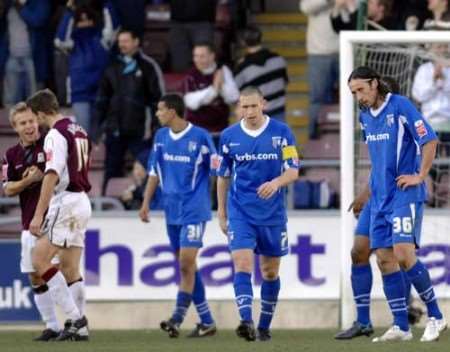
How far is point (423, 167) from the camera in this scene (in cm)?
1303

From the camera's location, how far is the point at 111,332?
16594mm

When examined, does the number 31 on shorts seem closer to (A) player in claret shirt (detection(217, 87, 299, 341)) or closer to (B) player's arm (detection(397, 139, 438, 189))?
(B) player's arm (detection(397, 139, 438, 189))

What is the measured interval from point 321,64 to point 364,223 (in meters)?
6.58

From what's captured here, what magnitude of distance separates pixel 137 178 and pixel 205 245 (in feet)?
4.05

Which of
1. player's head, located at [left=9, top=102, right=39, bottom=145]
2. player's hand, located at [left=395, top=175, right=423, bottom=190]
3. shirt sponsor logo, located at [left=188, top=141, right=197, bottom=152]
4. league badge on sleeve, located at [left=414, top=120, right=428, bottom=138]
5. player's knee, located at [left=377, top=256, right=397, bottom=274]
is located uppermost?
league badge on sleeve, located at [left=414, top=120, right=428, bottom=138]

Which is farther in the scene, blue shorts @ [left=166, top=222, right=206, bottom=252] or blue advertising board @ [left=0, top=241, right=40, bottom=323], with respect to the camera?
blue advertising board @ [left=0, top=241, right=40, bottom=323]

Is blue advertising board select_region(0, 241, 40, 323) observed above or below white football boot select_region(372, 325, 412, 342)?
below

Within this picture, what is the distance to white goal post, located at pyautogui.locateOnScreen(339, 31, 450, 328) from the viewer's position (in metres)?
15.6

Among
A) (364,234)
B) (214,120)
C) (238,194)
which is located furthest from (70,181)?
(214,120)

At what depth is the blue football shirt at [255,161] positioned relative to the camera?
14062mm

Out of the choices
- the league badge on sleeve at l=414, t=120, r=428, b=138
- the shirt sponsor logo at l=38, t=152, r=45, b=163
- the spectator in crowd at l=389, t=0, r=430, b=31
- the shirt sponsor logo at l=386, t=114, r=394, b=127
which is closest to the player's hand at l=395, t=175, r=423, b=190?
the league badge on sleeve at l=414, t=120, r=428, b=138

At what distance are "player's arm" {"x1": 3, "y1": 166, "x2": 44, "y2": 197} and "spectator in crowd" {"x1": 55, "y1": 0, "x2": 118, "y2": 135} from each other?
533 cm

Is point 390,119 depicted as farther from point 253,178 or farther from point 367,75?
point 253,178

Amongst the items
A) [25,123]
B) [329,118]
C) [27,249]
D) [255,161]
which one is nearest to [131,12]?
[329,118]
